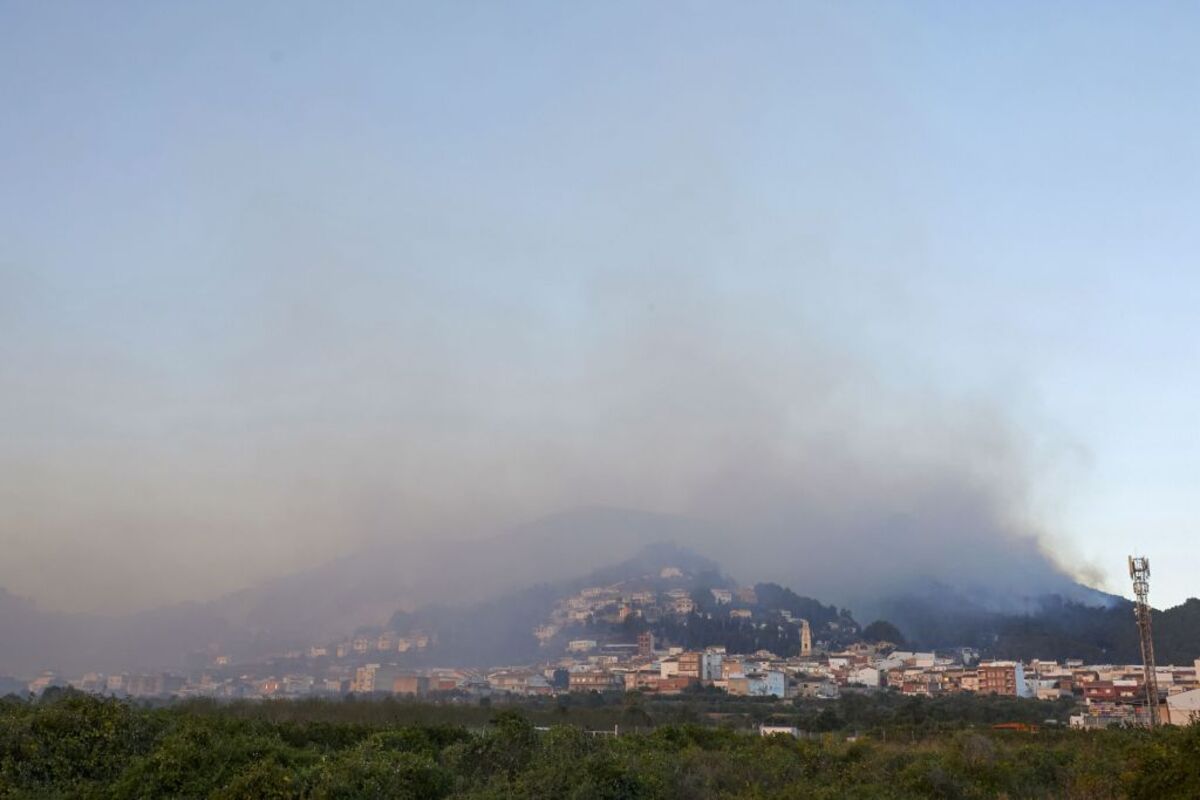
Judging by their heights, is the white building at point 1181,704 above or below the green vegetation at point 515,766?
below

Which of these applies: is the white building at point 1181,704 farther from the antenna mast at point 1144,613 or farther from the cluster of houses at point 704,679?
the cluster of houses at point 704,679

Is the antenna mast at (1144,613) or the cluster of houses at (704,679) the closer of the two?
the antenna mast at (1144,613)

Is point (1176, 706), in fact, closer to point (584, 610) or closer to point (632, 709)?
point (632, 709)

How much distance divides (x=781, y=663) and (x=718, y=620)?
3253 cm

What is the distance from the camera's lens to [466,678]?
10219 cm

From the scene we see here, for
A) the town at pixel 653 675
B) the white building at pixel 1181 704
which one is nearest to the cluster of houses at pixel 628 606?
the town at pixel 653 675

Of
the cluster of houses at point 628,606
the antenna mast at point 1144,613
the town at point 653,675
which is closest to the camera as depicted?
the antenna mast at point 1144,613

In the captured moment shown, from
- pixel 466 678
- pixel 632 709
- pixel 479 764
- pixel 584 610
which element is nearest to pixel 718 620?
pixel 584 610

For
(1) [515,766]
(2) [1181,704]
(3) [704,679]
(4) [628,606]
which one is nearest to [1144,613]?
(2) [1181,704]

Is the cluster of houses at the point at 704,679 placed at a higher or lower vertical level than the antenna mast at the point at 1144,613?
lower

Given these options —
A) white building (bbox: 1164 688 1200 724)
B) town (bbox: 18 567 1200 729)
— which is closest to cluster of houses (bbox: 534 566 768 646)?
town (bbox: 18 567 1200 729)

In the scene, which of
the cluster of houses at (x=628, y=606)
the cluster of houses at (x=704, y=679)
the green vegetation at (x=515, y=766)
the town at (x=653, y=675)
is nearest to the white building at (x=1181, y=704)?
the town at (x=653, y=675)

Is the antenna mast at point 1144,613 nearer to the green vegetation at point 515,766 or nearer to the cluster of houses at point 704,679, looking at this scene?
the green vegetation at point 515,766

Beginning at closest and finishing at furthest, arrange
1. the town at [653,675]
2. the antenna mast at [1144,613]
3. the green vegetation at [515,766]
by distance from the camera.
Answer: the green vegetation at [515,766], the antenna mast at [1144,613], the town at [653,675]
